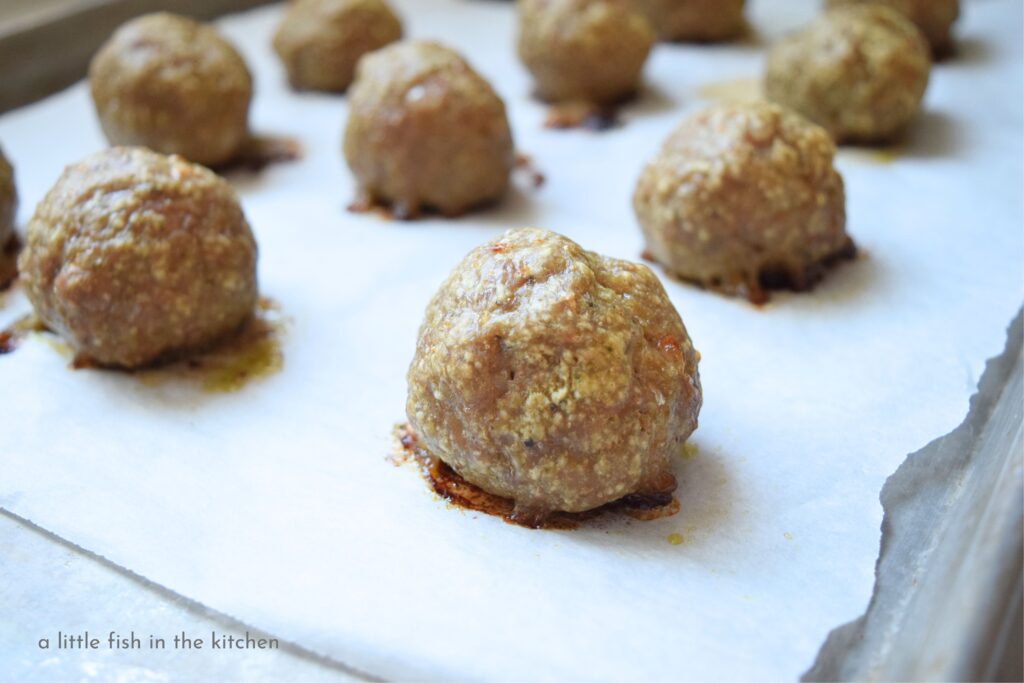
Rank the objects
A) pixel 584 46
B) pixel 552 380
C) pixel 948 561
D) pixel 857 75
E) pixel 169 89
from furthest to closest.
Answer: pixel 584 46, pixel 857 75, pixel 169 89, pixel 552 380, pixel 948 561

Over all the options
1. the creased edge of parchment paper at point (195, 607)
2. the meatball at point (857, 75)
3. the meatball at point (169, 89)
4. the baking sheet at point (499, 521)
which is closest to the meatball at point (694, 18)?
the meatball at point (857, 75)

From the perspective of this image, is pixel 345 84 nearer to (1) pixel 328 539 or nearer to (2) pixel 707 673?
(1) pixel 328 539

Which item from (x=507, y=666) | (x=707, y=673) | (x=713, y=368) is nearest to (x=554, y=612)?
(x=507, y=666)

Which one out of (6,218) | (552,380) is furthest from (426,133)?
(552,380)

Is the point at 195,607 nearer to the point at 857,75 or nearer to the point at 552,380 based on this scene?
the point at 552,380

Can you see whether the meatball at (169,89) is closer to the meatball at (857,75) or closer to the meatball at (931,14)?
the meatball at (857,75)

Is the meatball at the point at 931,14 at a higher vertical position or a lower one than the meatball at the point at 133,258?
lower

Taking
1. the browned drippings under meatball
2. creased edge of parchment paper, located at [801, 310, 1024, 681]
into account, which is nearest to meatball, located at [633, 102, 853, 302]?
creased edge of parchment paper, located at [801, 310, 1024, 681]

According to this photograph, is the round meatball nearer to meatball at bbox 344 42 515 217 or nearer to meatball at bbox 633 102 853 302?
meatball at bbox 344 42 515 217
